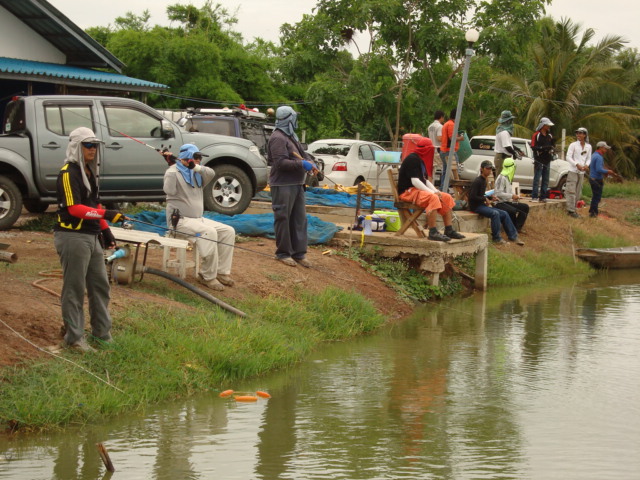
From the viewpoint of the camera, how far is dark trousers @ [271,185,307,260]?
12.2 meters

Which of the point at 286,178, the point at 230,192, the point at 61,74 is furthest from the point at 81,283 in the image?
the point at 61,74

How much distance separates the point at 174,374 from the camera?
28.1 feet

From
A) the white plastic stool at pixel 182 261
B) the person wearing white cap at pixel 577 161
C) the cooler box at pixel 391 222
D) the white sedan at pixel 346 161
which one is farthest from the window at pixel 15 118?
the person wearing white cap at pixel 577 161

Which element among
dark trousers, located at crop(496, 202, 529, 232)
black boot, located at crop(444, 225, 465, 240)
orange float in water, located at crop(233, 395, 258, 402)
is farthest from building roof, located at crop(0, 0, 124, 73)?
orange float in water, located at crop(233, 395, 258, 402)

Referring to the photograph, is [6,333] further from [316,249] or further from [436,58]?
[436,58]

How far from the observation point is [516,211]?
1830 cm

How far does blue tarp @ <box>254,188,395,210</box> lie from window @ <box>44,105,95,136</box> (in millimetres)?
4724

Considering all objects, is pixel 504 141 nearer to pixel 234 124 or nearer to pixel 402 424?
pixel 234 124

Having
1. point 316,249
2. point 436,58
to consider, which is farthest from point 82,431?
point 436,58

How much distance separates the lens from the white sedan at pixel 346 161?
21.9 meters

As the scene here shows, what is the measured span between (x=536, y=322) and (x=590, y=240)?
8.05 metres

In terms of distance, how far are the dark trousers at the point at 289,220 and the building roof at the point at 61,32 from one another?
9.58m

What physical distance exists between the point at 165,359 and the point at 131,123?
6182 mm

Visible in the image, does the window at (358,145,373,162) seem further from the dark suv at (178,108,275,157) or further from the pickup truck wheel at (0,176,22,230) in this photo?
the pickup truck wheel at (0,176,22,230)
